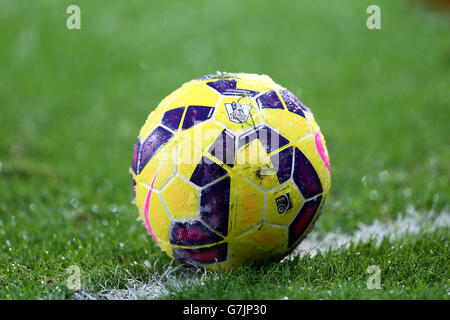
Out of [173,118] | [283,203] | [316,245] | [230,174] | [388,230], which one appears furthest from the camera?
[388,230]

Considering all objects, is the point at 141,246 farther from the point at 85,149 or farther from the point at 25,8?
the point at 25,8

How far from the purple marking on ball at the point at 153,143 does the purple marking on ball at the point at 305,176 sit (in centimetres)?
79

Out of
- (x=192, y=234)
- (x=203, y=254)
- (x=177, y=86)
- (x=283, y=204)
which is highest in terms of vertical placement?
(x=177, y=86)

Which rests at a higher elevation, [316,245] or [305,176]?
[305,176]

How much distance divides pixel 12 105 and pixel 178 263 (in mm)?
4852

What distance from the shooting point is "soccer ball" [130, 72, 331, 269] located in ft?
9.52

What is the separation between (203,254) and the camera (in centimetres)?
310

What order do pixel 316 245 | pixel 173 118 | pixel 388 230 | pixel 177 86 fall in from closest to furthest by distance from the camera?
pixel 173 118 < pixel 316 245 < pixel 388 230 < pixel 177 86

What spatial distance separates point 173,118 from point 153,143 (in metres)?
0.20

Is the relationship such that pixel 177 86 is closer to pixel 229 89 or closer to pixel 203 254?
pixel 229 89

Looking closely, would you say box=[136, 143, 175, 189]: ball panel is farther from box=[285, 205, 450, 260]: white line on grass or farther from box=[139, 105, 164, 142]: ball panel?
box=[285, 205, 450, 260]: white line on grass

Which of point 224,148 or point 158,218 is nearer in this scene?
point 224,148

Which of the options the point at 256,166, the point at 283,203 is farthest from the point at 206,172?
the point at 283,203

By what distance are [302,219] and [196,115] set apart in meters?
0.93
